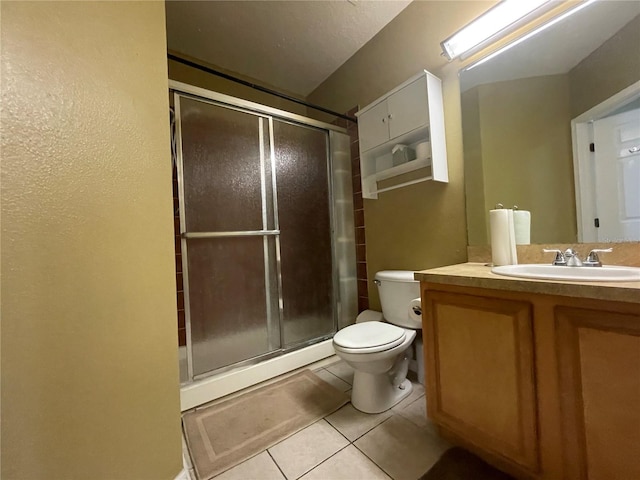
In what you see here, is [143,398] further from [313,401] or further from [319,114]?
[319,114]

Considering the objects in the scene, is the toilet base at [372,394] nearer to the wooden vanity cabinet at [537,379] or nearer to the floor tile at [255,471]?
the wooden vanity cabinet at [537,379]

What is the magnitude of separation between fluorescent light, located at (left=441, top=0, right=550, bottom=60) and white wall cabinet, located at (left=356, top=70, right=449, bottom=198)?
18 centimetres

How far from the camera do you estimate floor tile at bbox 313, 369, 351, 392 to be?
1.58 metres

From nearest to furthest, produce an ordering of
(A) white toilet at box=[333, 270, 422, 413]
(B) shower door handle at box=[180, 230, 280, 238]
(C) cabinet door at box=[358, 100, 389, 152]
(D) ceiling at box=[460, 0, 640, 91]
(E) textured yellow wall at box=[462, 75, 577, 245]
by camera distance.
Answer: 1. (D) ceiling at box=[460, 0, 640, 91]
2. (E) textured yellow wall at box=[462, 75, 577, 245]
3. (A) white toilet at box=[333, 270, 422, 413]
4. (B) shower door handle at box=[180, 230, 280, 238]
5. (C) cabinet door at box=[358, 100, 389, 152]

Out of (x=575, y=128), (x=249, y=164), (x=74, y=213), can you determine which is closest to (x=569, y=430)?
(x=575, y=128)

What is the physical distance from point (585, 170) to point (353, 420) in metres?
1.62

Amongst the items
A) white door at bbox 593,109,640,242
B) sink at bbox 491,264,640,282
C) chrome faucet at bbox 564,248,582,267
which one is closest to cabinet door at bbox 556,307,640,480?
sink at bbox 491,264,640,282

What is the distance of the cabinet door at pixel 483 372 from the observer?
845 mm

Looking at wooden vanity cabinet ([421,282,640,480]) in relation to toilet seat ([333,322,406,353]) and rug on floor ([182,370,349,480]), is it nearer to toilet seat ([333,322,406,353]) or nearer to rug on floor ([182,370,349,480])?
toilet seat ([333,322,406,353])

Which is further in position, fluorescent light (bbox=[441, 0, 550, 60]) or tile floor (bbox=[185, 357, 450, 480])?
fluorescent light (bbox=[441, 0, 550, 60])

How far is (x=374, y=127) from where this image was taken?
188 centimetres

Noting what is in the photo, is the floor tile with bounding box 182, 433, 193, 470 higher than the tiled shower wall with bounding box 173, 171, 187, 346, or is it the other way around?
the tiled shower wall with bounding box 173, 171, 187, 346

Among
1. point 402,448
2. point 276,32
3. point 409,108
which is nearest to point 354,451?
point 402,448

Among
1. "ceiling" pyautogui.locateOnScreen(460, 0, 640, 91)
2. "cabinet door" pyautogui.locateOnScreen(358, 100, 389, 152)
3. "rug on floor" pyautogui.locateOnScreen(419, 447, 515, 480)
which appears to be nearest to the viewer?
"rug on floor" pyautogui.locateOnScreen(419, 447, 515, 480)
